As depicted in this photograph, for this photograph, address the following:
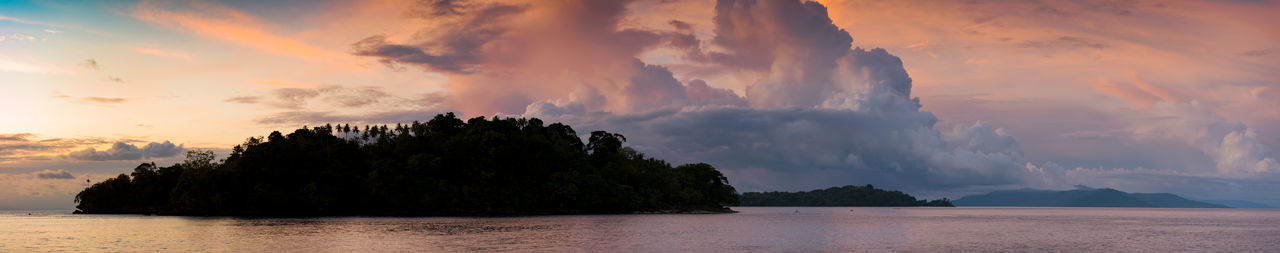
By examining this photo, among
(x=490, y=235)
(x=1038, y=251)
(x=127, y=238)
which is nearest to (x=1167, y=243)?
(x=1038, y=251)

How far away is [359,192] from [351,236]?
320 ft

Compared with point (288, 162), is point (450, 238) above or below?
below

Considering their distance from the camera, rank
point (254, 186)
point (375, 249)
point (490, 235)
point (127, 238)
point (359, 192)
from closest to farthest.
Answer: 1. point (375, 249)
2. point (127, 238)
3. point (490, 235)
4. point (254, 186)
5. point (359, 192)

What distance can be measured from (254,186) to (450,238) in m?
102

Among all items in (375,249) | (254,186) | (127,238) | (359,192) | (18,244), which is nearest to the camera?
(375,249)

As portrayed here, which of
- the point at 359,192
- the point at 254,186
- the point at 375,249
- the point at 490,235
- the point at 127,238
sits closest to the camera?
the point at 375,249

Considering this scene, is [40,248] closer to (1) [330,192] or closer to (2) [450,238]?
(2) [450,238]

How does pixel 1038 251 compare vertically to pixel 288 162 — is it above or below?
below

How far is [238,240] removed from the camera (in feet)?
269

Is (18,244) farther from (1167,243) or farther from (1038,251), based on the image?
(1167,243)

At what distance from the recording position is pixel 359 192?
184m

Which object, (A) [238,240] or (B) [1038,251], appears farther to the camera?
(A) [238,240]

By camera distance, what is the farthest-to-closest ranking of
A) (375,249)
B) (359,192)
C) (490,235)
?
(359,192) → (490,235) → (375,249)

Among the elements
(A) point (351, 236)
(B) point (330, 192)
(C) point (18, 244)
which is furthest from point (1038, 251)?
(B) point (330, 192)
